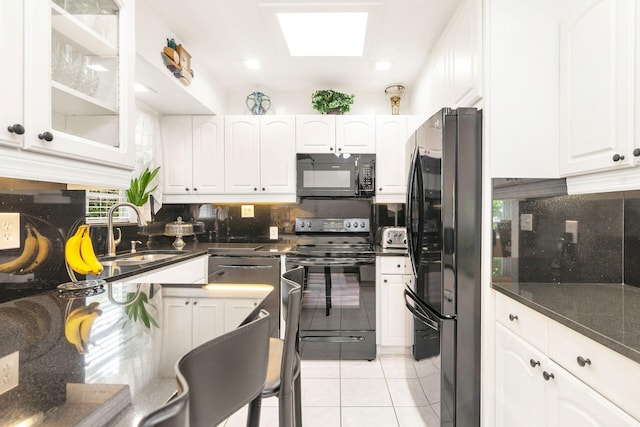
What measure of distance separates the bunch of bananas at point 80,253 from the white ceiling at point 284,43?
4.41ft

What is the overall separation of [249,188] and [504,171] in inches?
84.4

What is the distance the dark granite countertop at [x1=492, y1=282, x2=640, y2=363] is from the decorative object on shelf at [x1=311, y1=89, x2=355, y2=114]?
82.7 inches

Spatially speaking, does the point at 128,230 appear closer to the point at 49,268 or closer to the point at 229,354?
the point at 49,268

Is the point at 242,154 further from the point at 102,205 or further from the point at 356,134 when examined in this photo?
the point at 102,205

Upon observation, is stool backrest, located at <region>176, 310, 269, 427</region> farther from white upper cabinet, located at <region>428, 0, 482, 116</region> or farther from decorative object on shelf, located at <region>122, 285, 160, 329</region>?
white upper cabinet, located at <region>428, 0, 482, 116</region>

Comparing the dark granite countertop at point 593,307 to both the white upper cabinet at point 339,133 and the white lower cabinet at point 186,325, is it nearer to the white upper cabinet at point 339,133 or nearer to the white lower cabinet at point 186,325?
the white lower cabinet at point 186,325

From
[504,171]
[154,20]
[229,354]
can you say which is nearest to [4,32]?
[229,354]

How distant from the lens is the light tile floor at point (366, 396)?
1.85m

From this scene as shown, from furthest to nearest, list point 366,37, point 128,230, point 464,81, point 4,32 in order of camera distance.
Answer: point 128,230, point 366,37, point 464,81, point 4,32

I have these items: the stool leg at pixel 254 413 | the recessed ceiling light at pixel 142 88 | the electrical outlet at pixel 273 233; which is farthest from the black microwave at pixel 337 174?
the stool leg at pixel 254 413

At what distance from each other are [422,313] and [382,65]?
6.65 feet

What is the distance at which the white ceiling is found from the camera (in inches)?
77.8

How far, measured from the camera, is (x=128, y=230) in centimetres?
264

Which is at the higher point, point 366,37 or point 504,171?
point 366,37
